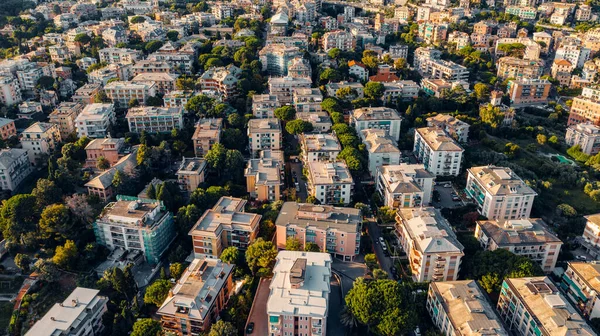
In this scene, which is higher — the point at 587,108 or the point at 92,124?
the point at 92,124

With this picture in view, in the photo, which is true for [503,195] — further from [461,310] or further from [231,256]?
[231,256]

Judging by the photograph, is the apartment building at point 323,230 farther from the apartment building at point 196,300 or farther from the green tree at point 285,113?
the green tree at point 285,113

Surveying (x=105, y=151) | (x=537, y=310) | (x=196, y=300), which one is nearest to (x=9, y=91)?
(x=105, y=151)

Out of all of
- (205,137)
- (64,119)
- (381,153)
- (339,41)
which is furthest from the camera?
(339,41)

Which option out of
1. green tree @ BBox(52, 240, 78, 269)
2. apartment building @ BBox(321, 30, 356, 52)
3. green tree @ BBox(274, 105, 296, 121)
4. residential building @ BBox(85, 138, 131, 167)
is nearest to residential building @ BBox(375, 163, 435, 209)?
green tree @ BBox(274, 105, 296, 121)

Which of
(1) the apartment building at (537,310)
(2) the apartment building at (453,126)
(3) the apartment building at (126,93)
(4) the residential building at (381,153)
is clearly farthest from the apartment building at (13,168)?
(2) the apartment building at (453,126)

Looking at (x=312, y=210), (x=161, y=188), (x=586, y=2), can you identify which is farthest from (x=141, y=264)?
(x=586, y=2)
